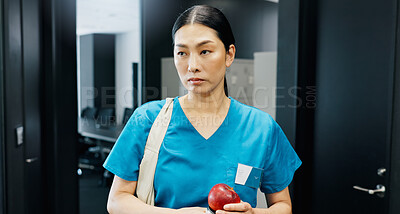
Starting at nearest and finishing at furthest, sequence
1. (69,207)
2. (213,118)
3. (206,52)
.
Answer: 1. (206,52)
2. (213,118)
3. (69,207)

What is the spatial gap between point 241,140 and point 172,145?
22 centimetres

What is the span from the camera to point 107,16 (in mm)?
6188

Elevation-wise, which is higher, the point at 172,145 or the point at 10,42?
the point at 10,42

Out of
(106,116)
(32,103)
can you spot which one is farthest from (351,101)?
(106,116)

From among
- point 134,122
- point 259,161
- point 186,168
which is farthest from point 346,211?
point 134,122

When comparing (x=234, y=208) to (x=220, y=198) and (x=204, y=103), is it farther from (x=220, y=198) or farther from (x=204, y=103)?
(x=204, y=103)

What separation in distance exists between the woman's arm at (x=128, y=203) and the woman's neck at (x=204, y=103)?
302 mm

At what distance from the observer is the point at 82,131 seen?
16.3 ft

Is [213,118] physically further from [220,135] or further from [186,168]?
[186,168]

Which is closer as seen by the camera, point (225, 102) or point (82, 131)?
point (225, 102)

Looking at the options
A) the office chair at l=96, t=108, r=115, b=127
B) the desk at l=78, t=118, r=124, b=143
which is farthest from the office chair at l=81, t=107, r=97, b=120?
the desk at l=78, t=118, r=124, b=143

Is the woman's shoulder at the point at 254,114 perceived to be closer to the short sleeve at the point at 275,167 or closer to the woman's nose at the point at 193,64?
the short sleeve at the point at 275,167

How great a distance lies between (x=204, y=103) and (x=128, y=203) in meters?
0.39

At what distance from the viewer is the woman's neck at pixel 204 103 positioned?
1129 mm
